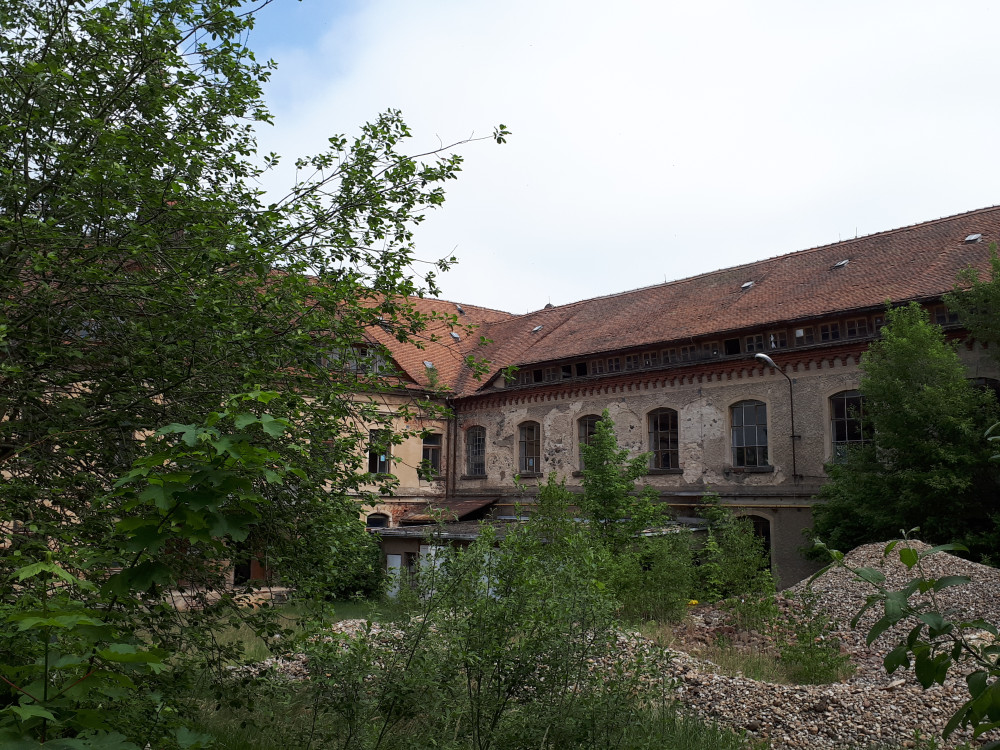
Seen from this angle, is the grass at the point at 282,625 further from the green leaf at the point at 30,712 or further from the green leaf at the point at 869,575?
the green leaf at the point at 869,575

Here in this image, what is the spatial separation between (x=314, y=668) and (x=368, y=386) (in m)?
2.40

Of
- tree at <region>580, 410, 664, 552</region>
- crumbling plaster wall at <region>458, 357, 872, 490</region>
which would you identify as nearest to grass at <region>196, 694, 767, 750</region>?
tree at <region>580, 410, 664, 552</region>

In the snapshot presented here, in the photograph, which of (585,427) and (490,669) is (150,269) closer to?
(490,669)

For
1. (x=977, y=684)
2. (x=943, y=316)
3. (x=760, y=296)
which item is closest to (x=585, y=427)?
(x=760, y=296)


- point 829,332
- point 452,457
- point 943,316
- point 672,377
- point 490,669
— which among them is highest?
point 943,316

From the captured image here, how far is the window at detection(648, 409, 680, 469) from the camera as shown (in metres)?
20.4

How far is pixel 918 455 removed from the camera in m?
13.7

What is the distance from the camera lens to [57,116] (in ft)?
18.8

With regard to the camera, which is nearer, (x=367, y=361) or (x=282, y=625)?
(x=367, y=361)

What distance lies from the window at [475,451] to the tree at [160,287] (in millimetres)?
18958

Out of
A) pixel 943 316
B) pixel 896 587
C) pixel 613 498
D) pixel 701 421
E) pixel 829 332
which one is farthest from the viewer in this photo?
pixel 701 421

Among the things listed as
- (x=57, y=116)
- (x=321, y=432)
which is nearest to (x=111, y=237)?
(x=57, y=116)

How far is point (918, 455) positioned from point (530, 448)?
1238 cm

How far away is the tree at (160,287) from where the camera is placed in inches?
208
